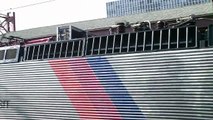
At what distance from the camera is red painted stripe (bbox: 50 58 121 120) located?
9.58 meters

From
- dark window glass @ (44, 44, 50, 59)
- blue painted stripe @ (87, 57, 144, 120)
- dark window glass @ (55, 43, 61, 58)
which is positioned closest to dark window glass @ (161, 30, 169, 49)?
blue painted stripe @ (87, 57, 144, 120)

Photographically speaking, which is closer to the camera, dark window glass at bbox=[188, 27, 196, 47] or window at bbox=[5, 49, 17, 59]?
dark window glass at bbox=[188, 27, 196, 47]

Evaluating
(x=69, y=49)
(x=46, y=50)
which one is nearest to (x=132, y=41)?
(x=69, y=49)

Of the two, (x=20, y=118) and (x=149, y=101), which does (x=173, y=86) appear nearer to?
(x=149, y=101)

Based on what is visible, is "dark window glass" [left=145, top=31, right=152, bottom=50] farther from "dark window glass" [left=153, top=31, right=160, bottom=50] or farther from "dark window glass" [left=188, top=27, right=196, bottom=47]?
"dark window glass" [left=188, top=27, right=196, bottom=47]

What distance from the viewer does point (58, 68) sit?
35.5 feet

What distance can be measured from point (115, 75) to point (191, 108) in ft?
7.12

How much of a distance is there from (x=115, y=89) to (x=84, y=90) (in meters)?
1.12

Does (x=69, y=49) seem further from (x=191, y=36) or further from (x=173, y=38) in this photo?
(x=191, y=36)

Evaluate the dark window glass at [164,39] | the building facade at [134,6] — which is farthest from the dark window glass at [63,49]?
the building facade at [134,6]

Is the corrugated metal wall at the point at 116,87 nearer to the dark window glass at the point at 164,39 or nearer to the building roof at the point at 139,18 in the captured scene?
the dark window glass at the point at 164,39

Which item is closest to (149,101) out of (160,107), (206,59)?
(160,107)

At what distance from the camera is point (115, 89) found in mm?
9336

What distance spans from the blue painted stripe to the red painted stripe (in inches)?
5.8
